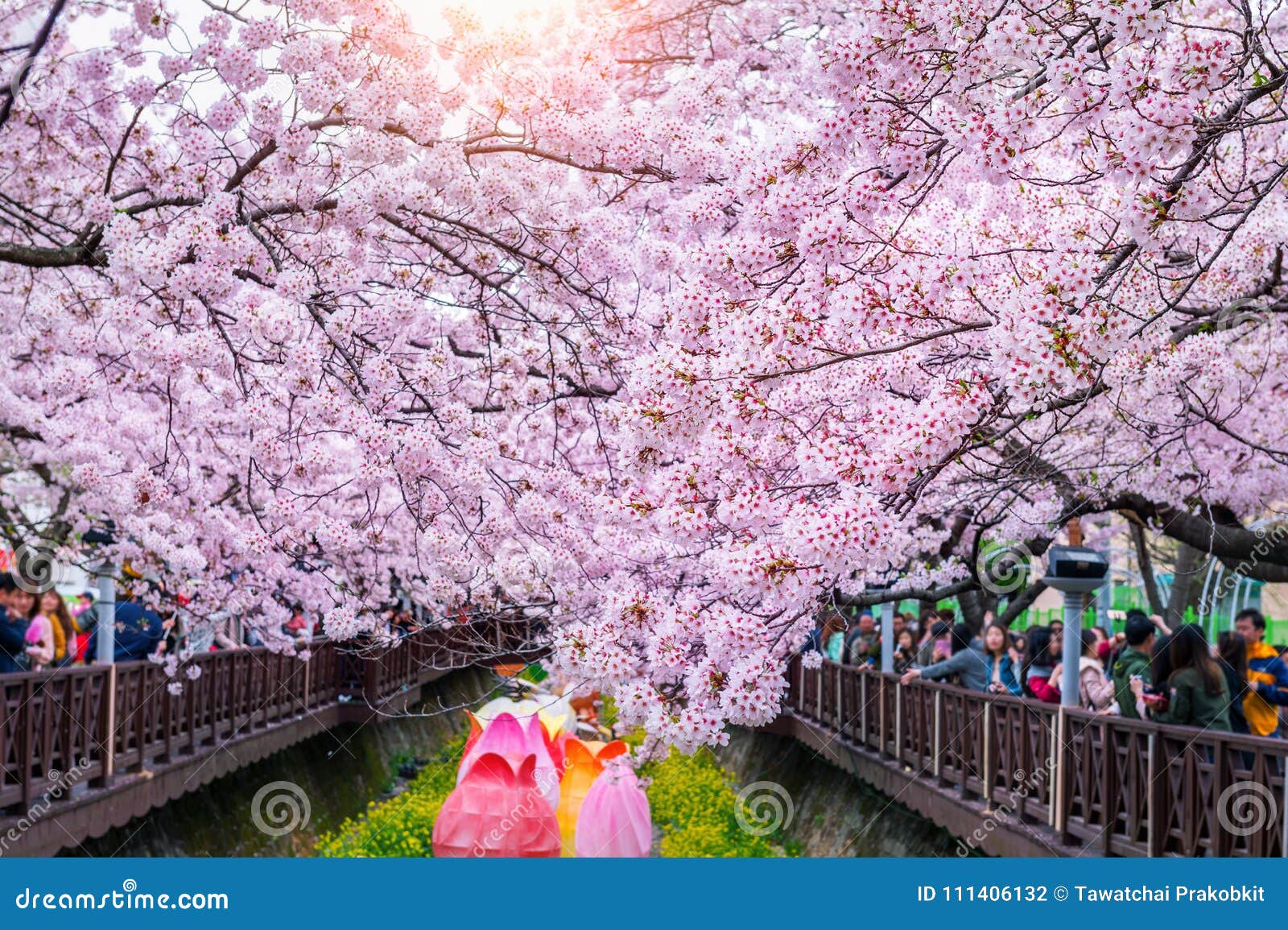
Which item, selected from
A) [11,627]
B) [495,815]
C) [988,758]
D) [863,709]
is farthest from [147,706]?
[988,758]

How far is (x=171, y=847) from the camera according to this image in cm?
1244

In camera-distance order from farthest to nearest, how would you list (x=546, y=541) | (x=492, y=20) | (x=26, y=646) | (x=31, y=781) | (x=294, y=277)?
(x=26, y=646) < (x=31, y=781) < (x=546, y=541) < (x=294, y=277) < (x=492, y=20)

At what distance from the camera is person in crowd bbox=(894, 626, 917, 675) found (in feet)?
49.5

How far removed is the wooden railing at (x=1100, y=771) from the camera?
21.0 ft

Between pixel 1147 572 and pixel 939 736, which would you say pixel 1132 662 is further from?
pixel 1147 572

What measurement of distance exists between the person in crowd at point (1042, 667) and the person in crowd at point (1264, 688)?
1471mm

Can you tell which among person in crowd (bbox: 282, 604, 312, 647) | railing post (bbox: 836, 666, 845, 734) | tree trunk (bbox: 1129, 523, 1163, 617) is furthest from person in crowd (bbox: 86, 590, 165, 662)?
tree trunk (bbox: 1129, 523, 1163, 617)

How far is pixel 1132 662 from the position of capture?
7.86 metres

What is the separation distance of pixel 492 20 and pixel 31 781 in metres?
6.75

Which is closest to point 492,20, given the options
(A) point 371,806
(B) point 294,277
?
(B) point 294,277

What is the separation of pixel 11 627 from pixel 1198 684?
27.0 ft

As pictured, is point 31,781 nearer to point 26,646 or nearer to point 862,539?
point 26,646

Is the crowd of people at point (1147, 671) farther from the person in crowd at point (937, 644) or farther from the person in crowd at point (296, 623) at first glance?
the person in crowd at point (296, 623)

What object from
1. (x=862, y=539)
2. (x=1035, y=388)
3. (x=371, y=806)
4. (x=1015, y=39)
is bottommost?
(x=371, y=806)
